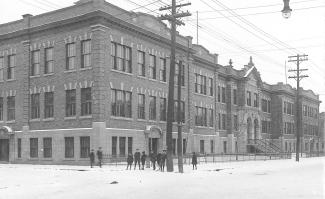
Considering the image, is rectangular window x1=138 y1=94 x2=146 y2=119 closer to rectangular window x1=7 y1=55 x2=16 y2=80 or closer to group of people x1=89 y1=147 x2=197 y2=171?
group of people x1=89 y1=147 x2=197 y2=171

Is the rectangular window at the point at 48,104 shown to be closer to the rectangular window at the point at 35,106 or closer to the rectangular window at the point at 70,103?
the rectangular window at the point at 35,106

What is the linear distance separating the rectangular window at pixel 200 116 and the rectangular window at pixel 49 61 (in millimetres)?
18337

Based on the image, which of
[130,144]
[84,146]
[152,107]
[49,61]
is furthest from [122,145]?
Answer: [49,61]

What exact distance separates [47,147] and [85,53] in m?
8.38

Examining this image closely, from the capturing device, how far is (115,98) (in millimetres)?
38375

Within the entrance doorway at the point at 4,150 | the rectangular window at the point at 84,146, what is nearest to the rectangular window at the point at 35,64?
the entrance doorway at the point at 4,150

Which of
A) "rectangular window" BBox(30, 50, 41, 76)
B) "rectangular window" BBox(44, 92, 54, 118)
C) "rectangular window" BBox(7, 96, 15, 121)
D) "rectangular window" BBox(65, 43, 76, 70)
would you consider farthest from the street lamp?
"rectangular window" BBox(7, 96, 15, 121)

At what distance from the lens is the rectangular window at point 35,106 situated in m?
40.6

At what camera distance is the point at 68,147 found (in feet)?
125

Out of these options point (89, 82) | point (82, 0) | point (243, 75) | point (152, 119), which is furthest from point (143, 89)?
point (243, 75)

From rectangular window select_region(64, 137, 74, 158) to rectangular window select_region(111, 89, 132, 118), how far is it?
3.96 metres

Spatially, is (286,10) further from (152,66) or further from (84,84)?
(152,66)

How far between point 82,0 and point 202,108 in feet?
68.0

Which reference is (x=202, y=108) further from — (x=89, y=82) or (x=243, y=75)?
(x=89, y=82)
